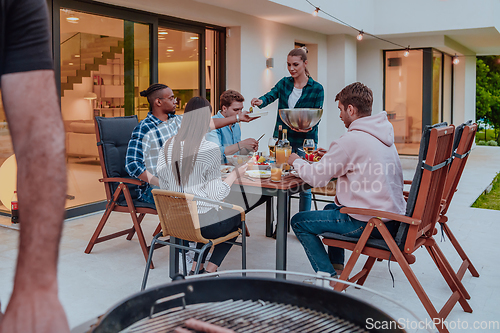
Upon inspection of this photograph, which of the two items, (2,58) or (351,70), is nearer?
(2,58)

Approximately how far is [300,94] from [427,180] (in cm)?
→ 218

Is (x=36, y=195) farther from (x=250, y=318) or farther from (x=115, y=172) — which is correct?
(x=115, y=172)

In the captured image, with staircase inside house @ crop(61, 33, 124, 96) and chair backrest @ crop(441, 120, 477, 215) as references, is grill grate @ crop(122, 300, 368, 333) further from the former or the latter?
staircase inside house @ crop(61, 33, 124, 96)

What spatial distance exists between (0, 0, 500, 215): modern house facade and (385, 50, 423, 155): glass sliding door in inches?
0.9

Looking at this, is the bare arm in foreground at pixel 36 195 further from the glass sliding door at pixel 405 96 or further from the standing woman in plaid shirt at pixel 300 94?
the glass sliding door at pixel 405 96

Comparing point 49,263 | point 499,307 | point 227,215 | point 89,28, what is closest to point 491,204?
point 499,307

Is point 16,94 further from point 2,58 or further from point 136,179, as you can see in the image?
point 136,179

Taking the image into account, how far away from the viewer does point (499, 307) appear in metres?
2.73

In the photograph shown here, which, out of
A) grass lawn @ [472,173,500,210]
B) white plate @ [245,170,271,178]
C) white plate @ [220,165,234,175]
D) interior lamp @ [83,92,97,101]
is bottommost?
grass lawn @ [472,173,500,210]

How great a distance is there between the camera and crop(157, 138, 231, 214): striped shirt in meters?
2.71

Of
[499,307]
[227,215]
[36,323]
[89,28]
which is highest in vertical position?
[89,28]

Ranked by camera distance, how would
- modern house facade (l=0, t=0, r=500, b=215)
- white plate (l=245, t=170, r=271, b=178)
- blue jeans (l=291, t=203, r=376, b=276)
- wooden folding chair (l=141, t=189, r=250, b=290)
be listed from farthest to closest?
modern house facade (l=0, t=0, r=500, b=215), white plate (l=245, t=170, r=271, b=178), blue jeans (l=291, t=203, r=376, b=276), wooden folding chair (l=141, t=189, r=250, b=290)

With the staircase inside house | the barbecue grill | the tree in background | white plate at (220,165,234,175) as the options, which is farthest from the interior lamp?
the tree in background

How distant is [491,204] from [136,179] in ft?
15.3
